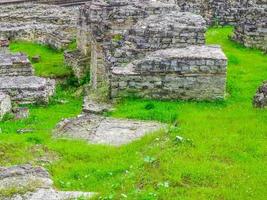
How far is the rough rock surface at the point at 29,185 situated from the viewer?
28.1 feet

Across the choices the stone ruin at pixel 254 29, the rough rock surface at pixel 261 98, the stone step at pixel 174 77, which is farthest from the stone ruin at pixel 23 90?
the stone ruin at pixel 254 29

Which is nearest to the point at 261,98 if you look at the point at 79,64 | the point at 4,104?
the point at 4,104

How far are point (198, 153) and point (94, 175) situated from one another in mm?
1760

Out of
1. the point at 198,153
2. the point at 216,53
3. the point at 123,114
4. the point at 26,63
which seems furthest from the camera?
the point at 26,63

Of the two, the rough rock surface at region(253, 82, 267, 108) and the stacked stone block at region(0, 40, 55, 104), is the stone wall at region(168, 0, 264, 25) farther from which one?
the rough rock surface at region(253, 82, 267, 108)

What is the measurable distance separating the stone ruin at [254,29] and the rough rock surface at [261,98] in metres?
6.48

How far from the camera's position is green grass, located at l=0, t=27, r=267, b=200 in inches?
355

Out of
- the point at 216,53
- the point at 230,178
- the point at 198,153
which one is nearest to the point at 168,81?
the point at 216,53

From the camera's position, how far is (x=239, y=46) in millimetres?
19797

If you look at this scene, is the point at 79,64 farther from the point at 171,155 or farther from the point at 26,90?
the point at 171,155

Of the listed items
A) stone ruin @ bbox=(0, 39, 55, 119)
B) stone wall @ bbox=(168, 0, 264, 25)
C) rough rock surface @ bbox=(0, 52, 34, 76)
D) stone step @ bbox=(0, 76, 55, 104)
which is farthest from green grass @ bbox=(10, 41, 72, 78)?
stone wall @ bbox=(168, 0, 264, 25)

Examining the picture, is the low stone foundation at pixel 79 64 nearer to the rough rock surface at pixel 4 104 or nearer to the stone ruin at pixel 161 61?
the stone ruin at pixel 161 61

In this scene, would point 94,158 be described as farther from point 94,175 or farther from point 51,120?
point 51,120

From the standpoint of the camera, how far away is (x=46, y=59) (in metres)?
22.7
